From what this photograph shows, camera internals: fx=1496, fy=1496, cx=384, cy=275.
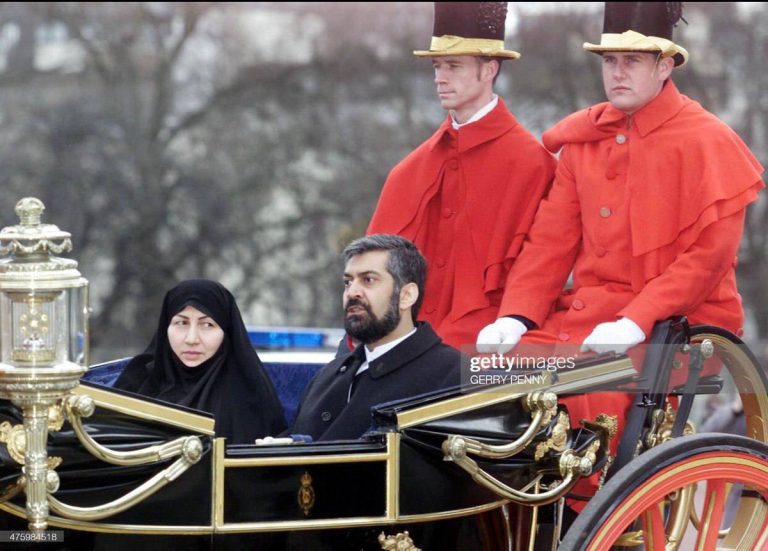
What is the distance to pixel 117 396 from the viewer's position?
117 inches

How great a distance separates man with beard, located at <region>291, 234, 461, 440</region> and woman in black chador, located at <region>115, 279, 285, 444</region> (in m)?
0.15

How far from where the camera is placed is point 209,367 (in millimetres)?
4059

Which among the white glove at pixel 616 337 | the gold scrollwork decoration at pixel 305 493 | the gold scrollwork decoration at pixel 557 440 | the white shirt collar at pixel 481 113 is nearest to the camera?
the gold scrollwork decoration at pixel 305 493

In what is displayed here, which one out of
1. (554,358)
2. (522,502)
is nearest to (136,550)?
(522,502)

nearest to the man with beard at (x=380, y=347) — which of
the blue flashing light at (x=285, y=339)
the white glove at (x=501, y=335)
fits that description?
the white glove at (x=501, y=335)

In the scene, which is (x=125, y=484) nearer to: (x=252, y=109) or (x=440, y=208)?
(x=440, y=208)

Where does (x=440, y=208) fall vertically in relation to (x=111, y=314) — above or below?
above

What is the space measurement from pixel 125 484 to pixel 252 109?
29.4ft

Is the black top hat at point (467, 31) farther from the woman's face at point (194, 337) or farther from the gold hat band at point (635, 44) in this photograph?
the woman's face at point (194, 337)

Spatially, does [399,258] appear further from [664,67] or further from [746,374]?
[746,374]

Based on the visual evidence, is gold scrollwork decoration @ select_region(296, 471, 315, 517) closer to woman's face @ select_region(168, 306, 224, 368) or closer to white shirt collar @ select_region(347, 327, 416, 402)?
white shirt collar @ select_region(347, 327, 416, 402)

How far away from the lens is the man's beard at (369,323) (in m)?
3.81

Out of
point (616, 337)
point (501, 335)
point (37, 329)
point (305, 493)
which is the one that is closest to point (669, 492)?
point (616, 337)

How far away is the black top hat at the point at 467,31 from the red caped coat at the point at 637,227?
34 centimetres
